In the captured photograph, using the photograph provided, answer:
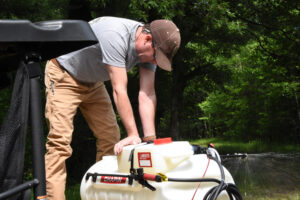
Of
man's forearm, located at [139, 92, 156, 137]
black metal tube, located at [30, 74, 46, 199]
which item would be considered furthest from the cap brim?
black metal tube, located at [30, 74, 46, 199]

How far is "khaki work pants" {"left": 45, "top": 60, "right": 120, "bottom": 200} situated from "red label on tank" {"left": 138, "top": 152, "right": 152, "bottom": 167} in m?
0.70

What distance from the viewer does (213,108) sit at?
20.2m

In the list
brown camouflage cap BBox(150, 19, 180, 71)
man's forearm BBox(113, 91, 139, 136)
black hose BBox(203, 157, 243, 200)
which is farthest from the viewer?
brown camouflage cap BBox(150, 19, 180, 71)

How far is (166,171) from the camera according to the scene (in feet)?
5.62

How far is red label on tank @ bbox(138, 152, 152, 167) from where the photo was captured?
1730mm

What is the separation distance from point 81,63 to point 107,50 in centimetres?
35

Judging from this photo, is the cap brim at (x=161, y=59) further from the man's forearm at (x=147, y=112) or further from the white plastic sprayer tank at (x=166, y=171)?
the white plastic sprayer tank at (x=166, y=171)

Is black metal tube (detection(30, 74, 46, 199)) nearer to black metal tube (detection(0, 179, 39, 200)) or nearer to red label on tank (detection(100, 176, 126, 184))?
black metal tube (detection(0, 179, 39, 200))

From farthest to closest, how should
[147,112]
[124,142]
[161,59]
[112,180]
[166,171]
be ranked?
[147,112], [161,59], [124,142], [112,180], [166,171]

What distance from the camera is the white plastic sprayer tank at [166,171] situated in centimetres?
170

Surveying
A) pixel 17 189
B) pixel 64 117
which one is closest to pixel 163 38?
pixel 64 117

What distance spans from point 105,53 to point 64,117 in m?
0.52

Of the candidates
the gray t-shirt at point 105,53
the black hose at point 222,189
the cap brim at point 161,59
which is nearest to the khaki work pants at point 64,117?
the gray t-shirt at point 105,53

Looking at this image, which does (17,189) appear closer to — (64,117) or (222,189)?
(222,189)
